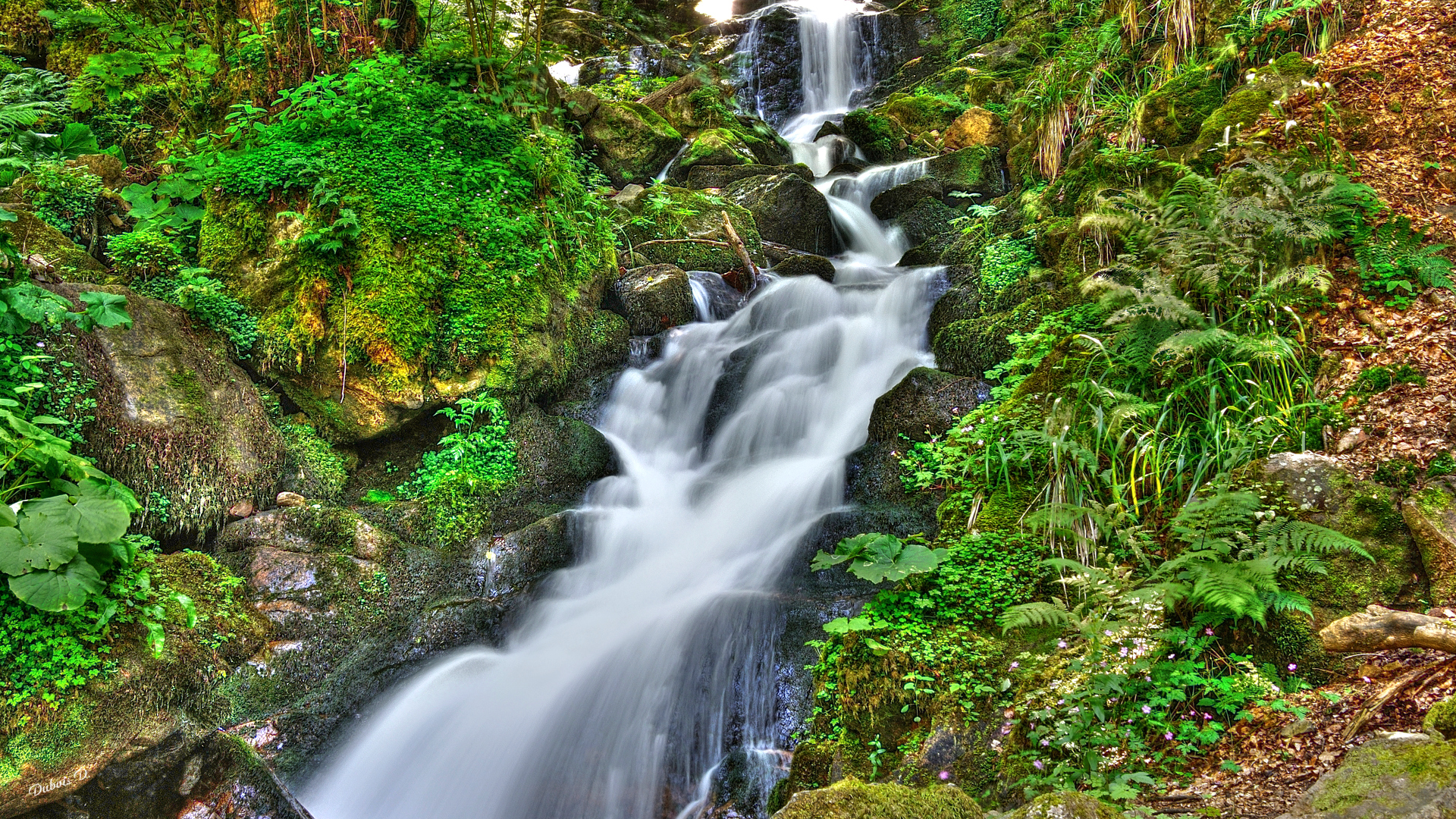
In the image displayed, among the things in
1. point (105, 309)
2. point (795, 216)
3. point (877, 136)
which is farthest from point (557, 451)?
point (877, 136)

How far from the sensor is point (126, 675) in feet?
13.0

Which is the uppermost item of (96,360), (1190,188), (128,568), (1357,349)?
(1190,188)

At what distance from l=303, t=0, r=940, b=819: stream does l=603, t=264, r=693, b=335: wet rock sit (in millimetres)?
255

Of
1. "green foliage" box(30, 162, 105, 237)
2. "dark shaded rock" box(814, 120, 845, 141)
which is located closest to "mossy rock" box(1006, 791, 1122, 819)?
"green foliage" box(30, 162, 105, 237)

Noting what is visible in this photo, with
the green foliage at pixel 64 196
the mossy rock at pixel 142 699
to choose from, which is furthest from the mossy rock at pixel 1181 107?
the green foliage at pixel 64 196

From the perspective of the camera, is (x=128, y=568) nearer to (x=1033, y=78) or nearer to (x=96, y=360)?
(x=96, y=360)

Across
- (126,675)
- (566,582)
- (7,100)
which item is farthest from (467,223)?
(7,100)

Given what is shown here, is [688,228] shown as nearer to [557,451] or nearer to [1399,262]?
[557,451]

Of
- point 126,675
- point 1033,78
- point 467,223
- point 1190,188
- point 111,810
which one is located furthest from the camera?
point 1033,78

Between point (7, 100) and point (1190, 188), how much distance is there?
10.9 metres

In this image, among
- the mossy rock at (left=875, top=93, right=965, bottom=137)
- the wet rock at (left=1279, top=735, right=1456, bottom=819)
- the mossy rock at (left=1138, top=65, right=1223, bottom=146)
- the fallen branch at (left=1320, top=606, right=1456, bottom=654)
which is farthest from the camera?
the mossy rock at (left=875, top=93, right=965, bottom=137)

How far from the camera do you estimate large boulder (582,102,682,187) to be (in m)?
11.6

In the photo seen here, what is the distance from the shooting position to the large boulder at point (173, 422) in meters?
5.00

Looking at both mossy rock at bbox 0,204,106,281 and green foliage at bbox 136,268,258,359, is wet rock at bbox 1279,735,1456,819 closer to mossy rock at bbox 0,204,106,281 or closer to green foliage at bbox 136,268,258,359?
green foliage at bbox 136,268,258,359
